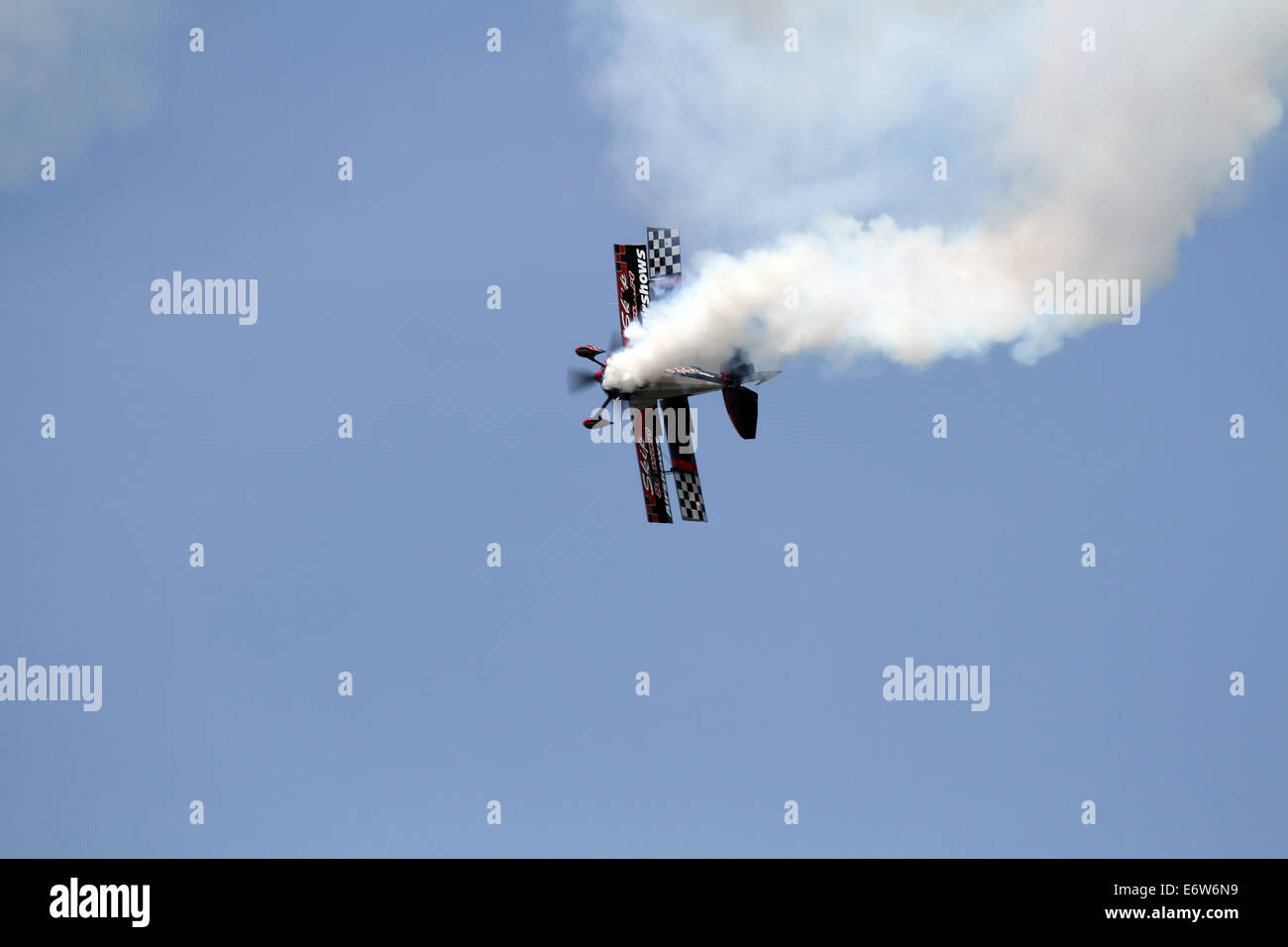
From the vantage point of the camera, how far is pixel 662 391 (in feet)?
144

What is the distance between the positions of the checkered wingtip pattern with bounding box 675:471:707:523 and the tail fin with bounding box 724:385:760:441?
5.44 m

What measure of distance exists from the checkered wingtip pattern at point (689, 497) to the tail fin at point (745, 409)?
544cm

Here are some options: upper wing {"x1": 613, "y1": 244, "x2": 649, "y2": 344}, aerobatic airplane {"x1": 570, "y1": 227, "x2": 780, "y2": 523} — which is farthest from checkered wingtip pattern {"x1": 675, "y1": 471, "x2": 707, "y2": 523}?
upper wing {"x1": 613, "y1": 244, "x2": 649, "y2": 344}

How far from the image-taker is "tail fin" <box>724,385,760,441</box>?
43.5 meters

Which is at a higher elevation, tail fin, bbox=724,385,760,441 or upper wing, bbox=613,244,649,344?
upper wing, bbox=613,244,649,344

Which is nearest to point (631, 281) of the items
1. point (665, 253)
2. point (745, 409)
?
point (665, 253)

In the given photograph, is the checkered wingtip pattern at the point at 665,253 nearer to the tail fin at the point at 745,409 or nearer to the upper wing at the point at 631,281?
the upper wing at the point at 631,281

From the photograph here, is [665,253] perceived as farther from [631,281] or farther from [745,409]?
[745,409]

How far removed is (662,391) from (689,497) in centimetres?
552

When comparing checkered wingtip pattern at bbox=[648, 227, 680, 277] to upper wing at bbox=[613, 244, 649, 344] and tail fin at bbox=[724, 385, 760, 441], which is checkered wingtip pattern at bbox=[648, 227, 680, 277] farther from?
tail fin at bbox=[724, 385, 760, 441]

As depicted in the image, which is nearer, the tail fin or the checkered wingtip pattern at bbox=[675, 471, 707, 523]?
the tail fin
